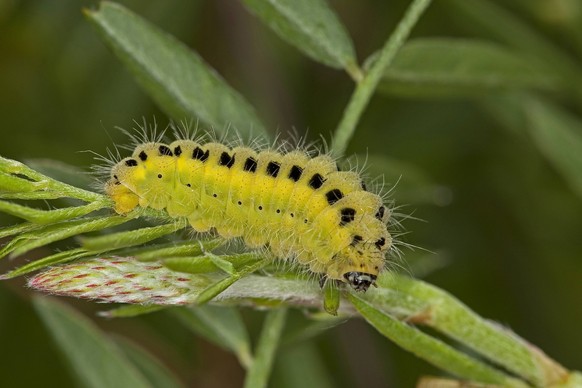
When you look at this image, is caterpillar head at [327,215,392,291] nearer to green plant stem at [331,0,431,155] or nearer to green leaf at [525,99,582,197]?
green plant stem at [331,0,431,155]

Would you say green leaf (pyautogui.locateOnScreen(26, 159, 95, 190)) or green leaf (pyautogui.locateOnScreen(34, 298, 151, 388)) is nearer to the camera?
green leaf (pyautogui.locateOnScreen(26, 159, 95, 190))

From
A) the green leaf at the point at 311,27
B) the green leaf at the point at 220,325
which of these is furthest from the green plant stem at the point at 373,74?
the green leaf at the point at 220,325

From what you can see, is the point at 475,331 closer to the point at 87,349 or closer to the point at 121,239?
the point at 121,239

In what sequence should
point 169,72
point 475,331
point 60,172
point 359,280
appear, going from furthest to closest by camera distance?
point 169,72
point 60,172
point 475,331
point 359,280

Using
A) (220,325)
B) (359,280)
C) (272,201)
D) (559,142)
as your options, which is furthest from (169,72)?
(559,142)

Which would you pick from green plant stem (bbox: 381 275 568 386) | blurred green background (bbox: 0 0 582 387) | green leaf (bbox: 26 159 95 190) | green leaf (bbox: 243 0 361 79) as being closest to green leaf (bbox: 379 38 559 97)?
green leaf (bbox: 243 0 361 79)
